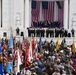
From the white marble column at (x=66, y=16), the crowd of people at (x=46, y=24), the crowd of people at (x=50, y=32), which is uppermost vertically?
the white marble column at (x=66, y=16)

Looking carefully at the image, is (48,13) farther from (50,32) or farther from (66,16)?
(50,32)

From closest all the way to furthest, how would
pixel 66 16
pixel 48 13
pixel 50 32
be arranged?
pixel 50 32 < pixel 66 16 < pixel 48 13

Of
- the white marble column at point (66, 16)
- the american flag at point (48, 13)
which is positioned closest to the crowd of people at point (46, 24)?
the white marble column at point (66, 16)

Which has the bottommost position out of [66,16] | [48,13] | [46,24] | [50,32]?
[50,32]

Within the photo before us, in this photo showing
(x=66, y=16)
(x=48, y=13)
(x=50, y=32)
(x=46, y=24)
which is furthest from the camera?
(x=48, y=13)

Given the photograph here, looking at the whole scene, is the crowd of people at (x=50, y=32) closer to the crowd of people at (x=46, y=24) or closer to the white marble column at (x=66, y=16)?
the crowd of people at (x=46, y=24)

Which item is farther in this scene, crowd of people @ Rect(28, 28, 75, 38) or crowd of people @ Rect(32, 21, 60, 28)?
crowd of people @ Rect(32, 21, 60, 28)

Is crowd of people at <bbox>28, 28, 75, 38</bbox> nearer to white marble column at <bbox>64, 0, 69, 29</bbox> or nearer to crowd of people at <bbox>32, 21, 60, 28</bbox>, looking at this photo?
crowd of people at <bbox>32, 21, 60, 28</bbox>

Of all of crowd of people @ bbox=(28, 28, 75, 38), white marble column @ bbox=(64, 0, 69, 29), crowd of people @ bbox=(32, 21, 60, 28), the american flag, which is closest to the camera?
crowd of people @ bbox=(28, 28, 75, 38)

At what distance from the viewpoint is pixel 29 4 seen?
67812mm

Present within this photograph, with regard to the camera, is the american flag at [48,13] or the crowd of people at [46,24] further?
the american flag at [48,13]

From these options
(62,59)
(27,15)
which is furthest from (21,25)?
(62,59)

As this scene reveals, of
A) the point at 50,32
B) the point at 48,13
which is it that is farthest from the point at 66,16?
the point at 50,32

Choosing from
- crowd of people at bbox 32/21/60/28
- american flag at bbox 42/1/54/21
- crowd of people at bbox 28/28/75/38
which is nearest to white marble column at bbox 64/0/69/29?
crowd of people at bbox 32/21/60/28
